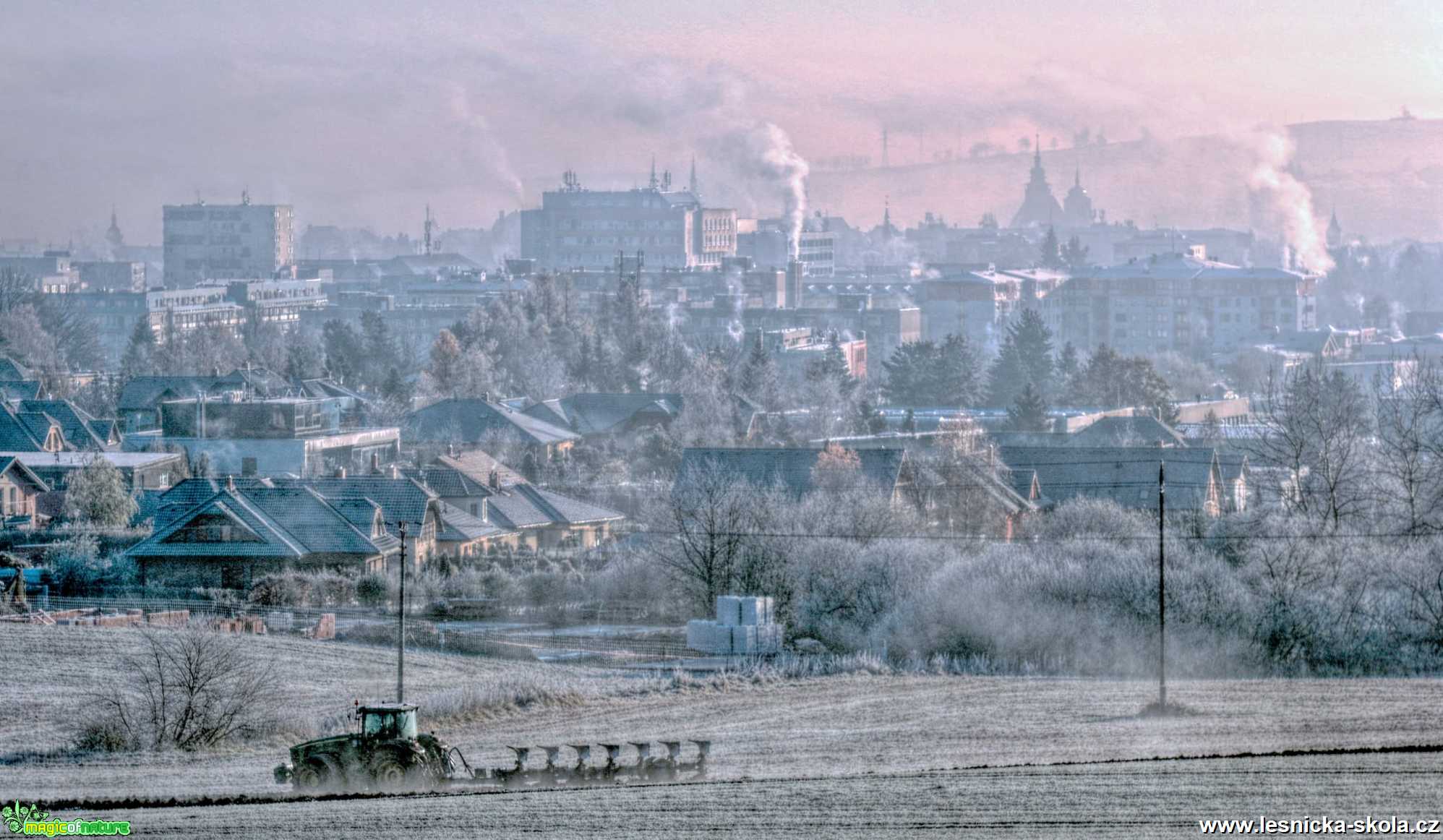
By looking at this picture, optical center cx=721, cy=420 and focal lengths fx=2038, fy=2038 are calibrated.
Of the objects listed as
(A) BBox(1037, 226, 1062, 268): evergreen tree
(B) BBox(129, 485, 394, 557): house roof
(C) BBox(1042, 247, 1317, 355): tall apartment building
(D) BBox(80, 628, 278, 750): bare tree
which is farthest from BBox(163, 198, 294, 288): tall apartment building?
(D) BBox(80, 628, 278, 750): bare tree

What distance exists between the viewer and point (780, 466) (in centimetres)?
3700

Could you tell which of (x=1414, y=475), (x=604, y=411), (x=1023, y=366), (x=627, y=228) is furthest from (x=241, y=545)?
(x=627, y=228)

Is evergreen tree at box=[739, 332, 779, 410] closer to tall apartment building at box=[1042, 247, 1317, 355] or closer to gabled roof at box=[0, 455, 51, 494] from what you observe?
gabled roof at box=[0, 455, 51, 494]

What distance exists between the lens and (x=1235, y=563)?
28438 millimetres

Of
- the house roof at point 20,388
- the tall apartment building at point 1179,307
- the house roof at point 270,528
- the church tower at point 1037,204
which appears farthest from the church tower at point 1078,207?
the house roof at point 270,528

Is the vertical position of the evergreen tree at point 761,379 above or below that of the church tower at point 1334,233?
below

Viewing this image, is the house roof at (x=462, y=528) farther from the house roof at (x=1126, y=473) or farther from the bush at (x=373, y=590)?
the house roof at (x=1126, y=473)

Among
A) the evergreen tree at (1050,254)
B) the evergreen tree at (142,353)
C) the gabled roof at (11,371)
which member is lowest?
the gabled roof at (11,371)

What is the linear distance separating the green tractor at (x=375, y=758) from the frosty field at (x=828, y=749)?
14.1 inches

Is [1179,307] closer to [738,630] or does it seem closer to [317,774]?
[738,630]

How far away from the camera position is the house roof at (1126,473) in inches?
1487

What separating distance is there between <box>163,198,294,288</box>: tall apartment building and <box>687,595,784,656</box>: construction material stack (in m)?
100

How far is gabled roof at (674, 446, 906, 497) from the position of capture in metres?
35.8

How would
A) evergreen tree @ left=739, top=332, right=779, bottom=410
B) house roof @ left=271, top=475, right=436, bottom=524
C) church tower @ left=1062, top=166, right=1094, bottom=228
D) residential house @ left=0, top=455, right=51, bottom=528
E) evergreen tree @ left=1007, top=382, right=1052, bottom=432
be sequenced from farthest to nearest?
church tower @ left=1062, top=166, right=1094, bottom=228 < evergreen tree @ left=739, top=332, right=779, bottom=410 < evergreen tree @ left=1007, top=382, right=1052, bottom=432 < residential house @ left=0, top=455, right=51, bottom=528 < house roof @ left=271, top=475, right=436, bottom=524
